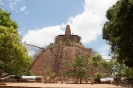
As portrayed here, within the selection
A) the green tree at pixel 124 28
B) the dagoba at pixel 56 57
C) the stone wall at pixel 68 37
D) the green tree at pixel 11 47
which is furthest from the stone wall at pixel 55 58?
the green tree at pixel 124 28

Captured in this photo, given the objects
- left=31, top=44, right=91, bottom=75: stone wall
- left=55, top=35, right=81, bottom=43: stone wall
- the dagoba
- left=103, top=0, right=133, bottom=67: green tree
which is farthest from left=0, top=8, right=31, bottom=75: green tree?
left=55, top=35, right=81, bottom=43: stone wall

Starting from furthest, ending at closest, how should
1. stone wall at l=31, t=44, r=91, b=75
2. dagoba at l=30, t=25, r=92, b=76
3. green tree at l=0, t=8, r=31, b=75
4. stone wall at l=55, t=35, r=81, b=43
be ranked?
stone wall at l=55, t=35, r=81, b=43 → stone wall at l=31, t=44, r=91, b=75 → dagoba at l=30, t=25, r=92, b=76 → green tree at l=0, t=8, r=31, b=75

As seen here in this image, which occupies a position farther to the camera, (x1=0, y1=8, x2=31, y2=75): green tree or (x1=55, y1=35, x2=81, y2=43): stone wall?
(x1=55, y1=35, x2=81, y2=43): stone wall

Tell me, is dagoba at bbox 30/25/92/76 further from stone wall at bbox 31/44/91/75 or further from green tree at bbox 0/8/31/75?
green tree at bbox 0/8/31/75

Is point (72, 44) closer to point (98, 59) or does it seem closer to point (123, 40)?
point (98, 59)

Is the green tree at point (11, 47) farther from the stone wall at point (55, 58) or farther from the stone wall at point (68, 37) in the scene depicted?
the stone wall at point (68, 37)

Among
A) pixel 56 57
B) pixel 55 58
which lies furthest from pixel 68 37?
pixel 55 58

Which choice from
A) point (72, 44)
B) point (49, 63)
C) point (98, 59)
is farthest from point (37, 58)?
point (98, 59)

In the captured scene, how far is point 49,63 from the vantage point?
47.0 m

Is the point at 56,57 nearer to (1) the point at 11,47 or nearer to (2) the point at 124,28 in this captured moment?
(1) the point at 11,47

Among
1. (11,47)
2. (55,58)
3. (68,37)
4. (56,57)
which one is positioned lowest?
(11,47)

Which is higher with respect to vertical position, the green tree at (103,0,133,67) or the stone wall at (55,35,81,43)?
the stone wall at (55,35,81,43)

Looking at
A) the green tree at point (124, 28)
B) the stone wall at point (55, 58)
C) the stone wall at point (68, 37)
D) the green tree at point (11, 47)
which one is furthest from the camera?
the stone wall at point (68, 37)

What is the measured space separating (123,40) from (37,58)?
35.4 meters
